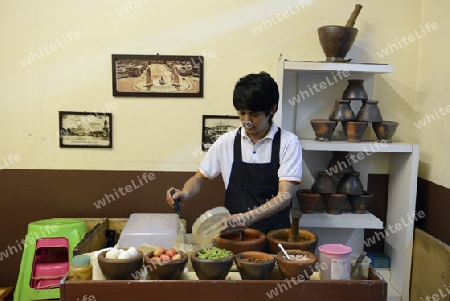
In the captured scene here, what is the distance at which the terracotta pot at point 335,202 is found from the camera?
9.80 feet

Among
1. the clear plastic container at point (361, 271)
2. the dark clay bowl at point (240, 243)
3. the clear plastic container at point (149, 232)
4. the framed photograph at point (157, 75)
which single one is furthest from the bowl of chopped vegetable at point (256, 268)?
the framed photograph at point (157, 75)

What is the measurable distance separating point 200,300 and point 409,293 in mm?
2055

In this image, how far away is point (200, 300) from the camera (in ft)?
5.23

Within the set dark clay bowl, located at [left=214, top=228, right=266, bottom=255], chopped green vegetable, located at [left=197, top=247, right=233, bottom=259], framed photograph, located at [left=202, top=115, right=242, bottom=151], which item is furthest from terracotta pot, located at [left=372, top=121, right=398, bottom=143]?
chopped green vegetable, located at [left=197, top=247, right=233, bottom=259]

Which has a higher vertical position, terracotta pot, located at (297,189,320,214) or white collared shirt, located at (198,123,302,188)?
white collared shirt, located at (198,123,302,188)

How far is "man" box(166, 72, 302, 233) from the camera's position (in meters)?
2.21

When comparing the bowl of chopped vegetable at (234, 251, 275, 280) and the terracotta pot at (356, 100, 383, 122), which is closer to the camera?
the bowl of chopped vegetable at (234, 251, 275, 280)

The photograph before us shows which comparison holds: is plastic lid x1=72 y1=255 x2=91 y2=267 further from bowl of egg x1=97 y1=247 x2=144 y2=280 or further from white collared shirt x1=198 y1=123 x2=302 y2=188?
white collared shirt x1=198 y1=123 x2=302 y2=188

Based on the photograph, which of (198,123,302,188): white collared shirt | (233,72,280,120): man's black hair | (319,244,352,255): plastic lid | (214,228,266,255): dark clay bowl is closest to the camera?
(319,244,352,255): plastic lid

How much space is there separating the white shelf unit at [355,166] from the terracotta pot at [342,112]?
165 mm

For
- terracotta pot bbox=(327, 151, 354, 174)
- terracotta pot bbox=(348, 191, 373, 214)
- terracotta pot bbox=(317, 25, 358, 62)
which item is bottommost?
terracotta pot bbox=(348, 191, 373, 214)

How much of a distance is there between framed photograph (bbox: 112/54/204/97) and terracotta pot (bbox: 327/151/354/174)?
1085 mm

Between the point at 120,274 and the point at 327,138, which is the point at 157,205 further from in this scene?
the point at 120,274

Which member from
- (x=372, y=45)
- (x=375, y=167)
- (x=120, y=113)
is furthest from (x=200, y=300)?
(x=372, y=45)
